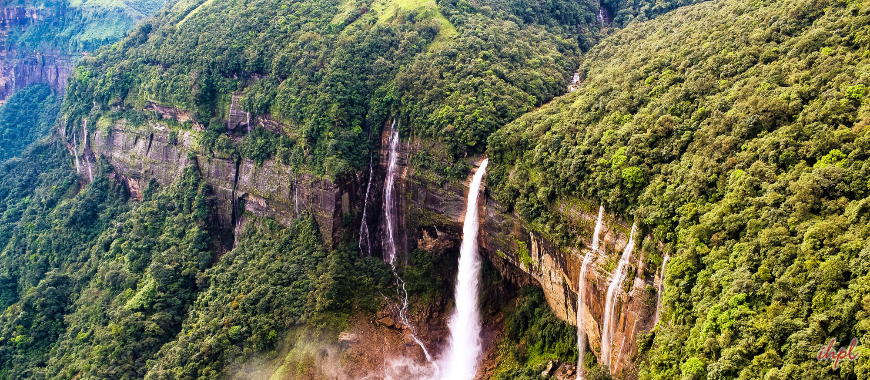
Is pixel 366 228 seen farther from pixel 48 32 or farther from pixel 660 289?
pixel 48 32

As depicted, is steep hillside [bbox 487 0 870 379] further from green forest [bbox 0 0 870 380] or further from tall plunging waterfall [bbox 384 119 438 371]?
tall plunging waterfall [bbox 384 119 438 371]

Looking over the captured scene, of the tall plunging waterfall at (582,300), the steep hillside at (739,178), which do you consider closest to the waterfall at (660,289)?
the steep hillside at (739,178)

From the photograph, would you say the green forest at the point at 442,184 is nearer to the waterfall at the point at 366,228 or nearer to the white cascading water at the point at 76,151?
the waterfall at the point at 366,228

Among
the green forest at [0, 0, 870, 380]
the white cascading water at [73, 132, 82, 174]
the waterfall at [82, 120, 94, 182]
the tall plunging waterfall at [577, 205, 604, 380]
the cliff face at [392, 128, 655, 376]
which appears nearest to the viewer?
the green forest at [0, 0, 870, 380]

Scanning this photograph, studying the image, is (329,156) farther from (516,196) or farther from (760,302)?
(760,302)

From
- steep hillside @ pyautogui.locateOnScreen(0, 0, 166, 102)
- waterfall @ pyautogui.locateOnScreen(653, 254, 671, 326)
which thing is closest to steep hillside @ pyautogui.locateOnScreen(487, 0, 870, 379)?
waterfall @ pyautogui.locateOnScreen(653, 254, 671, 326)

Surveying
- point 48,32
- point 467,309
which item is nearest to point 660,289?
point 467,309

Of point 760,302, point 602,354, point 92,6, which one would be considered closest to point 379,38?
point 602,354
